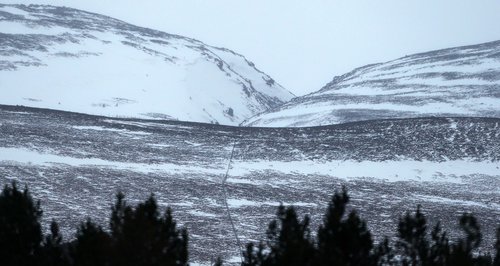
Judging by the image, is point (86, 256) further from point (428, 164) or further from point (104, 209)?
point (428, 164)

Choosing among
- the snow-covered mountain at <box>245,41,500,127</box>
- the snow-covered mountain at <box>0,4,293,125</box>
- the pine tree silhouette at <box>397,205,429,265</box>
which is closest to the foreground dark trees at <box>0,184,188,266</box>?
the pine tree silhouette at <box>397,205,429,265</box>

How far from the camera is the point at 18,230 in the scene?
15.0 meters

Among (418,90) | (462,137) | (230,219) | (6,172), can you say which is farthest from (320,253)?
(418,90)

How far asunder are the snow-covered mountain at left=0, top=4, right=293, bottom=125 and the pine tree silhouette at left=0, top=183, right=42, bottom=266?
50214 millimetres

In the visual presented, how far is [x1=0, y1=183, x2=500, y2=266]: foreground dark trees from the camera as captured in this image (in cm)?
1259

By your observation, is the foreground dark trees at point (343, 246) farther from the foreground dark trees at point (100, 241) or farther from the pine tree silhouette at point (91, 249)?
the pine tree silhouette at point (91, 249)

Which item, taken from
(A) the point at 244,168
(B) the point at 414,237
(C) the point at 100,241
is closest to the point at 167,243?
(C) the point at 100,241

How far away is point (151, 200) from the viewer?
1478 cm

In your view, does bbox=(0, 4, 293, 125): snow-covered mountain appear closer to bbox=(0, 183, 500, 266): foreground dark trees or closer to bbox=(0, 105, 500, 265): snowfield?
bbox=(0, 105, 500, 265): snowfield

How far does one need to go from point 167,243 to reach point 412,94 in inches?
2461

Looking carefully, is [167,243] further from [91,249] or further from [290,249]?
[290,249]

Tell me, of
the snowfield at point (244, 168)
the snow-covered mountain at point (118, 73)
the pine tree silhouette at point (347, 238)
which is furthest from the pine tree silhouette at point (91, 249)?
the snow-covered mountain at point (118, 73)

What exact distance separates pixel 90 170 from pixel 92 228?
22732mm

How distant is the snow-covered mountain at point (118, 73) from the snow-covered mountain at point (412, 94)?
9.16 m
